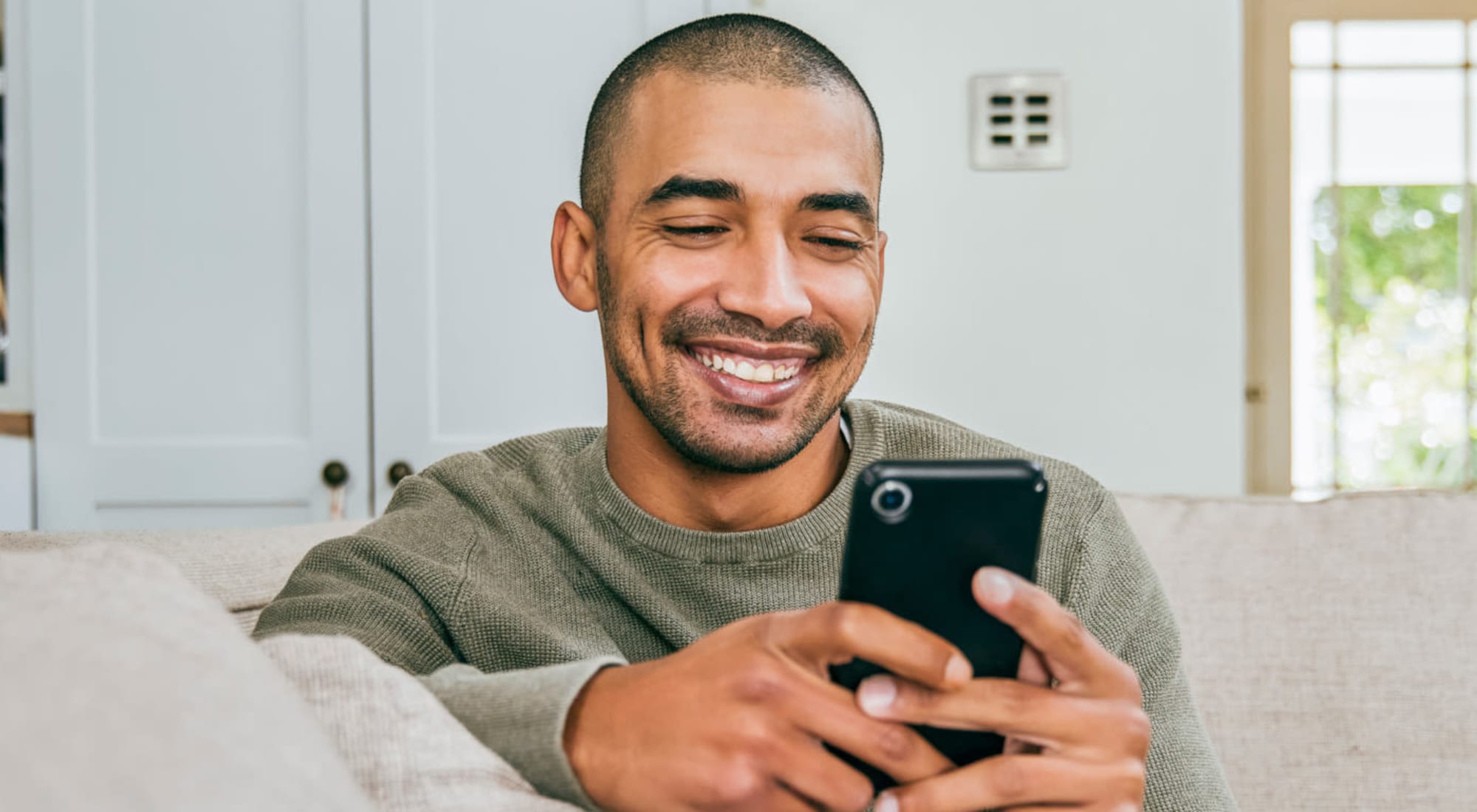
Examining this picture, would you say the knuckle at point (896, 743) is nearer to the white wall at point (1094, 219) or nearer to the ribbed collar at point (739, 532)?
the ribbed collar at point (739, 532)

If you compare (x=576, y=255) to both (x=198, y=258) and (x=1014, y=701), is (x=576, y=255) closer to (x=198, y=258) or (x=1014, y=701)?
(x=1014, y=701)

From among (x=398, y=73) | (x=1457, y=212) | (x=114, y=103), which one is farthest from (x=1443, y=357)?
(x=114, y=103)

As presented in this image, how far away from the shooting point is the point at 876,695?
592 mm

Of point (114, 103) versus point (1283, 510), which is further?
point (114, 103)

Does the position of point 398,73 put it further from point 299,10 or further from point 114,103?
point 114,103

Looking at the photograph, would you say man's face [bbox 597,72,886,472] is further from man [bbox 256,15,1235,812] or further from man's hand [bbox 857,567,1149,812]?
man's hand [bbox 857,567,1149,812]

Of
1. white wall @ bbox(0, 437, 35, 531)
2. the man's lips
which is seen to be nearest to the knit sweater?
the man's lips

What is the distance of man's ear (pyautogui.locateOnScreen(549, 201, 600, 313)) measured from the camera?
46.6 inches

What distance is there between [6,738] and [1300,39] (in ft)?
9.88

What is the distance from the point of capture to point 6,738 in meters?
0.36

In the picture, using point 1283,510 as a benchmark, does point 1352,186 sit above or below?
above

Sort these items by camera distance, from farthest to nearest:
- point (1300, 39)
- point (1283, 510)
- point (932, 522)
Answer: point (1300, 39), point (1283, 510), point (932, 522)

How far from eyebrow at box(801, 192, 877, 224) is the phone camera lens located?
1.57ft

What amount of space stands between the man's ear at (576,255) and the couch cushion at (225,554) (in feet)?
1.26
